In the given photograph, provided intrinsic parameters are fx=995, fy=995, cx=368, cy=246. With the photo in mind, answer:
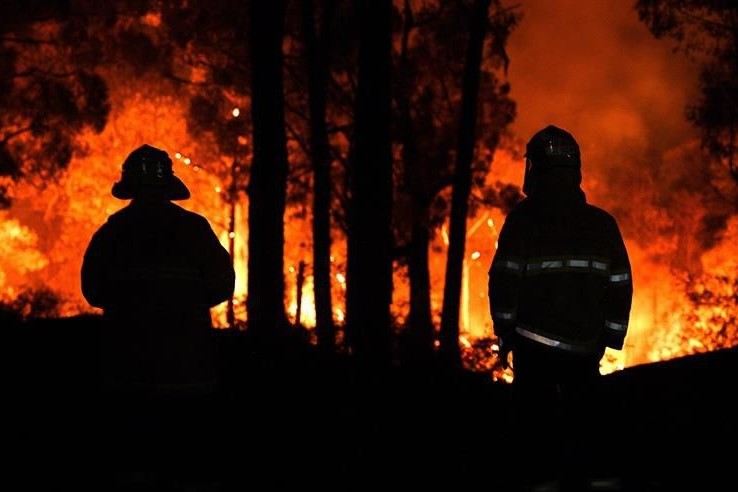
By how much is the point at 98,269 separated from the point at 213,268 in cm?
64

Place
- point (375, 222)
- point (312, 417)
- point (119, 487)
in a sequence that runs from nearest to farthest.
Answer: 1. point (119, 487)
2. point (312, 417)
3. point (375, 222)

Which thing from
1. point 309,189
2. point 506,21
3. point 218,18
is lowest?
point 309,189

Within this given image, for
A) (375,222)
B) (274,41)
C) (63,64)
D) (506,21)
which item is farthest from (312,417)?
(63,64)

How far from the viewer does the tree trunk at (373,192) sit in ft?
42.9

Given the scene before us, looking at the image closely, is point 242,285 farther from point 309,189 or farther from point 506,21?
point 506,21

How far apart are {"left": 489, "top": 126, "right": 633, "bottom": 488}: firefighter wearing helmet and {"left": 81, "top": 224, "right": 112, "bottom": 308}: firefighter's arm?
222 centimetres

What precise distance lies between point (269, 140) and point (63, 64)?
18.2 meters

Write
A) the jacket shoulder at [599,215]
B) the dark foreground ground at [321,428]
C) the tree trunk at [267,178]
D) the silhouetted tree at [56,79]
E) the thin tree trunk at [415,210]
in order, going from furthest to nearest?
the silhouetted tree at [56,79] < the thin tree trunk at [415,210] < the tree trunk at [267,178] < the dark foreground ground at [321,428] < the jacket shoulder at [599,215]

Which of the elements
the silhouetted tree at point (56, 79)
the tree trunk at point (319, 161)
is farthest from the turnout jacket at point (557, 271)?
the silhouetted tree at point (56, 79)

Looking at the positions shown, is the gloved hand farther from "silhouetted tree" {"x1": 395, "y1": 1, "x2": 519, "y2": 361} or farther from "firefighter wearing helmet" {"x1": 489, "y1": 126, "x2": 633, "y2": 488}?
"silhouetted tree" {"x1": 395, "y1": 1, "x2": 519, "y2": 361}

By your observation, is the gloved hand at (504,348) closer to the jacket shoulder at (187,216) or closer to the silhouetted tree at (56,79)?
the jacket shoulder at (187,216)

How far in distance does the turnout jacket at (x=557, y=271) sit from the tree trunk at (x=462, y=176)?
591 inches

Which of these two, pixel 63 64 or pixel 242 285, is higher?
pixel 63 64

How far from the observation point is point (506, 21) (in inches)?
977
